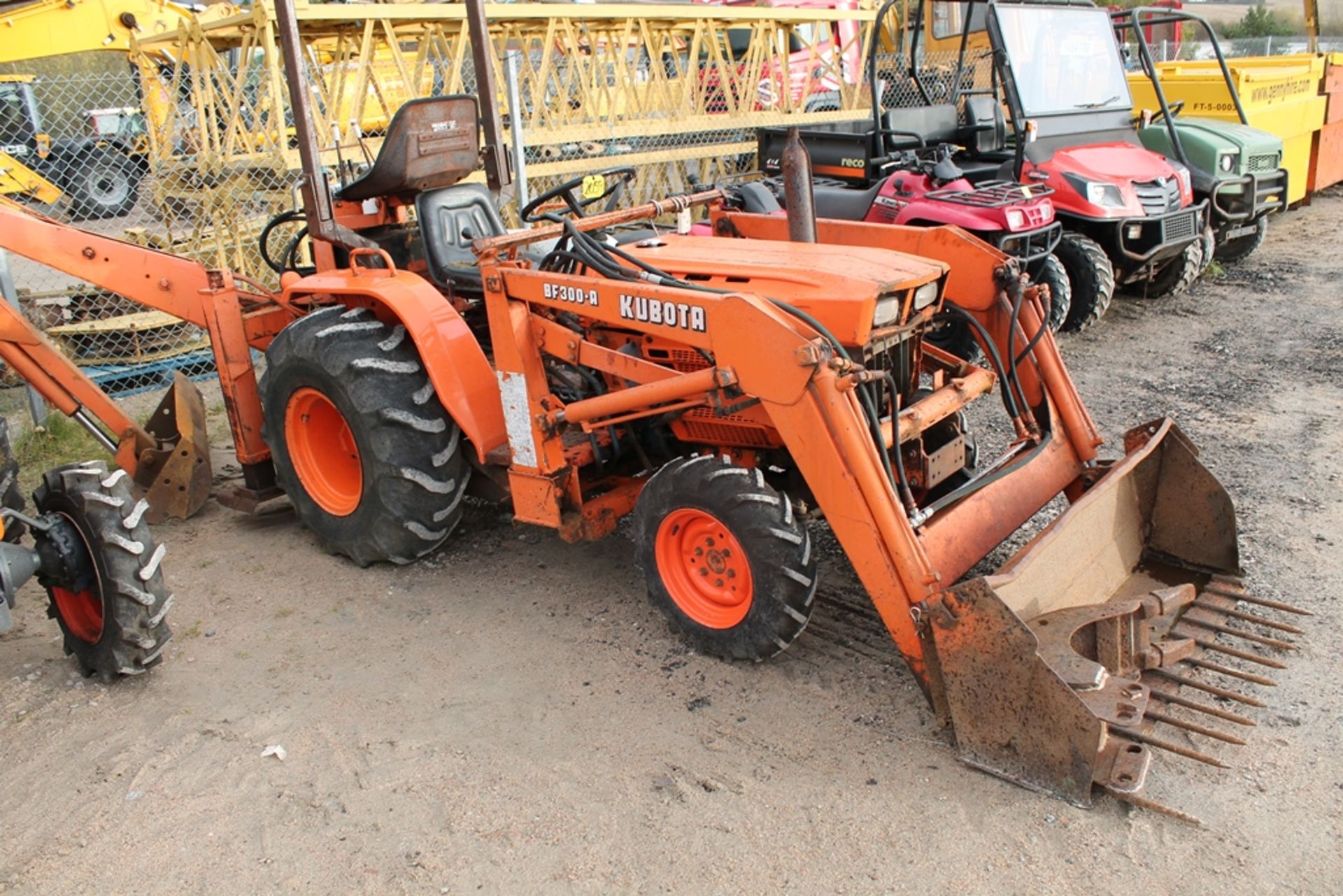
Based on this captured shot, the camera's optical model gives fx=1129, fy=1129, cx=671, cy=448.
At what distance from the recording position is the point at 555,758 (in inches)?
128

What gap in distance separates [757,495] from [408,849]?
1373mm

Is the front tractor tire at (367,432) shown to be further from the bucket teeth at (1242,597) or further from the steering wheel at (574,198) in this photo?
the bucket teeth at (1242,597)

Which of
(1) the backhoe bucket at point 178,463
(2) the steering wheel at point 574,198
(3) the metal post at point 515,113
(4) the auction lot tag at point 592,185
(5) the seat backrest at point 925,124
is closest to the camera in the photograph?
(2) the steering wheel at point 574,198

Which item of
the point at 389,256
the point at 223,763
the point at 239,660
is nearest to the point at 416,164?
the point at 389,256

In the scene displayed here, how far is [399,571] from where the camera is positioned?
14.9 feet

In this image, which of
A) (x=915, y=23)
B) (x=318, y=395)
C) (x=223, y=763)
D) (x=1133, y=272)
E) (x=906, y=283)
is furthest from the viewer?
(x=915, y=23)

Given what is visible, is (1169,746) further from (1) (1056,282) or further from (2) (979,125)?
(2) (979,125)

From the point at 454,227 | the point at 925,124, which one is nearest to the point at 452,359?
the point at 454,227

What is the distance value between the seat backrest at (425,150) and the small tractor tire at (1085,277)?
429cm

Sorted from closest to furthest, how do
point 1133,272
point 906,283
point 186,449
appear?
1. point 906,283
2. point 186,449
3. point 1133,272

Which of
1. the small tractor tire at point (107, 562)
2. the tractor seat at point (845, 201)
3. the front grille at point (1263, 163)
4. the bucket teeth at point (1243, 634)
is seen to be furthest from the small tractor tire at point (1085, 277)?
the small tractor tire at point (107, 562)

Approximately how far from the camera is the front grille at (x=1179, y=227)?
308 inches

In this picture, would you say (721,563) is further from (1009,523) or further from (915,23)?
(915,23)

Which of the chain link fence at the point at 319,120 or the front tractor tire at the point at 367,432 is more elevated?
the chain link fence at the point at 319,120
